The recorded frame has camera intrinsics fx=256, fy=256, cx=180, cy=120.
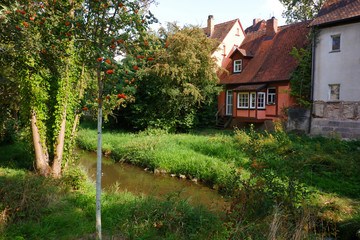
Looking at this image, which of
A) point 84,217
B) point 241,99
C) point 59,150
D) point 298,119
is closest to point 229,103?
point 241,99

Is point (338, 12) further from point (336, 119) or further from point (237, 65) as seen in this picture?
point (237, 65)

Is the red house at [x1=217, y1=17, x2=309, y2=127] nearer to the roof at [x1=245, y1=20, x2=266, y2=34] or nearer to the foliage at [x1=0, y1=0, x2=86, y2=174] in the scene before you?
the roof at [x1=245, y1=20, x2=266, y2=34]

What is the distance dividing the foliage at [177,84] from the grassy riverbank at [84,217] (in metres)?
11.2

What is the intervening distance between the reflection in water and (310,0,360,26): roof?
1136 centimetres

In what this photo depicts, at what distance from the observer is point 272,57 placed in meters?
18.9

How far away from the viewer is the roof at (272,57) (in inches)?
690

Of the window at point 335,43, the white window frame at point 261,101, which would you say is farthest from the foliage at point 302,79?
the white window frame at point 261,101

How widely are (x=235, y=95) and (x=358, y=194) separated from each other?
498 inches

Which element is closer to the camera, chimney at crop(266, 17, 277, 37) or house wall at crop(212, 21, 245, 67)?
chimney at crop(266, 17, 277, 37)

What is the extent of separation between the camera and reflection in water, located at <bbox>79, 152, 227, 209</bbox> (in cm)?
854

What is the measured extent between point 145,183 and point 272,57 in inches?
551

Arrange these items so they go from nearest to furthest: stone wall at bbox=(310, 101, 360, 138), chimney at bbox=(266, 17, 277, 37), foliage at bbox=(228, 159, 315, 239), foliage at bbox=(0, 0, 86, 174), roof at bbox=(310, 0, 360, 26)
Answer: foliage at bbox=(228, 159, 315, 239), foliage at bbox=(0, 0, 86, 174), stone wall at bbox=(310, 101, 360, 138), roof at bbox=(310, 0, 360, 26), chimney at bbox=(266, 17, 277, 37)

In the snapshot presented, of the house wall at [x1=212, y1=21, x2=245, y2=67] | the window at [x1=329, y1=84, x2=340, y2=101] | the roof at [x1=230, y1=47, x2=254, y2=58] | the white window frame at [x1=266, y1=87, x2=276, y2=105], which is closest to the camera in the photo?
the window at [x1=329, y1=84, x2=340, y2=101]

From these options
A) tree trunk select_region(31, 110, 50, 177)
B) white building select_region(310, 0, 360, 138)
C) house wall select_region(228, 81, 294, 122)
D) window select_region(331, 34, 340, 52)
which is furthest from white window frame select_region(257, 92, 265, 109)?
tree trunk select_region(31, 110, 50, 177)
